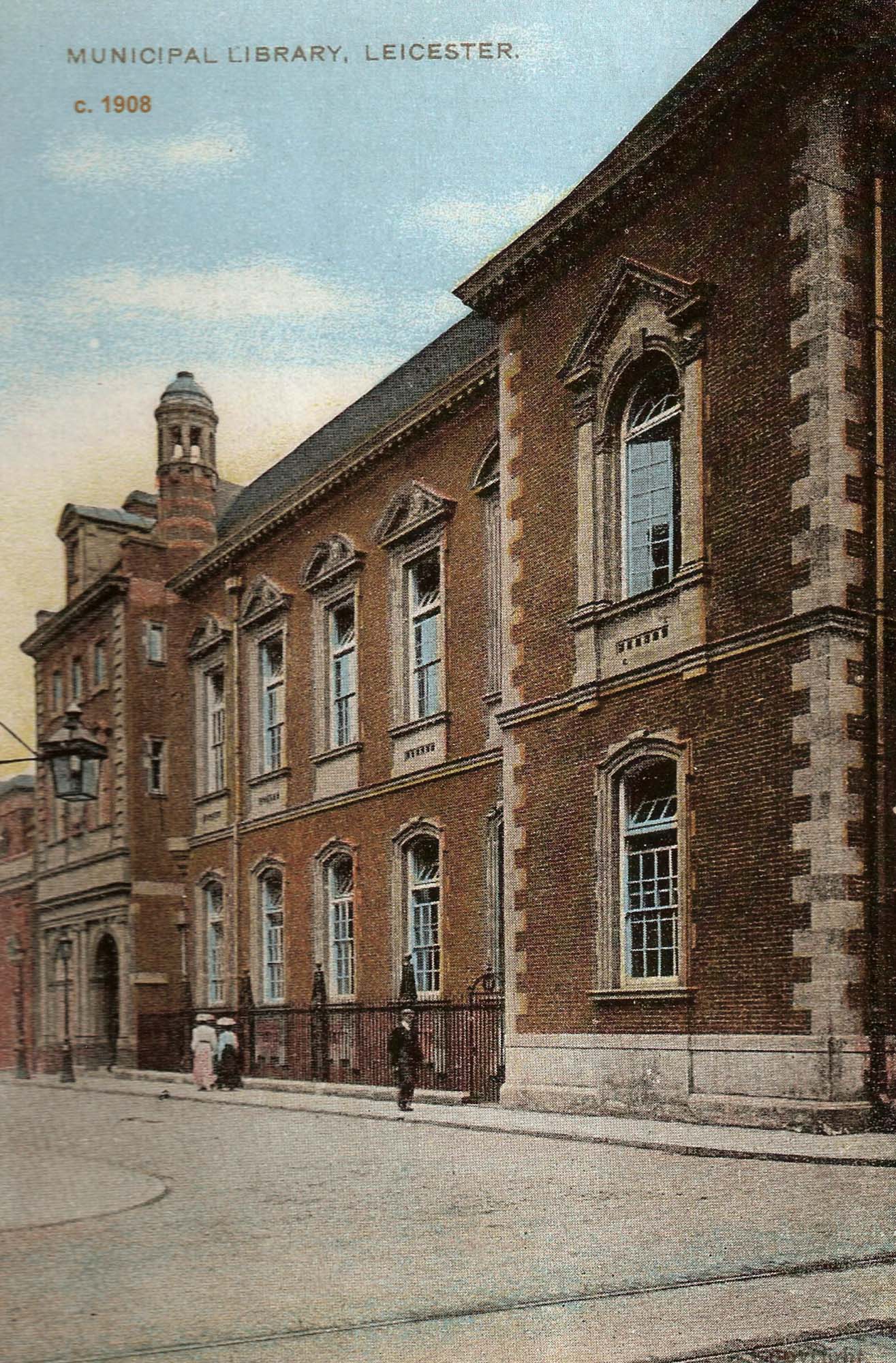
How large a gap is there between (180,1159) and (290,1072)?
33.9ft

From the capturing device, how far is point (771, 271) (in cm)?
1338

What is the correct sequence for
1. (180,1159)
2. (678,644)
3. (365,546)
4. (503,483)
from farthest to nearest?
(365,546) → (503,483) → (678,644) → (180,1159)

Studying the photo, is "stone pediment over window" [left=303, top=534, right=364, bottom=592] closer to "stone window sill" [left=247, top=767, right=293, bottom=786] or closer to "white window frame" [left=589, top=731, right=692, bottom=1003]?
"stone window sill" [left=247, top=767, right=293, bottom=786]

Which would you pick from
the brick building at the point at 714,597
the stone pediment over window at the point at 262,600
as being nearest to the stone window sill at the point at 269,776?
the stone pediment over window at the point at 262,600

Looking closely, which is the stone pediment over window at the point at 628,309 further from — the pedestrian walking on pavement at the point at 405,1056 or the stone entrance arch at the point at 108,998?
the stone entrance arch at the point at 108,998

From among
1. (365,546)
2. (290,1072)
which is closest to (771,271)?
(365,546)

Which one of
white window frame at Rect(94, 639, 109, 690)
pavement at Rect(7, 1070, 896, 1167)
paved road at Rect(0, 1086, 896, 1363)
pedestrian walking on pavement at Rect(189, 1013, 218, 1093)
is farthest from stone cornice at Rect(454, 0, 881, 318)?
pedestrian walking on pavement at Rect(189, 1013, 218, 1093)

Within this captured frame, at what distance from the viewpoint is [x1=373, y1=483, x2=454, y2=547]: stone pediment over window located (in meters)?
19.4

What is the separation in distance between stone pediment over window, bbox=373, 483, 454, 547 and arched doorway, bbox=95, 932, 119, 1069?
6947 mm

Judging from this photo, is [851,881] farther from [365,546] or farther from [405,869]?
[365,546]

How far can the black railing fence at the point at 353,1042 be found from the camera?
17.3m

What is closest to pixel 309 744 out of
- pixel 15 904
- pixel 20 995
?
pixel 15 904

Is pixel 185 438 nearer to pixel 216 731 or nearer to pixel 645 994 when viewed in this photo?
pixel 645 994

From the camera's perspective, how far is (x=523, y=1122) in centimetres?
1395
